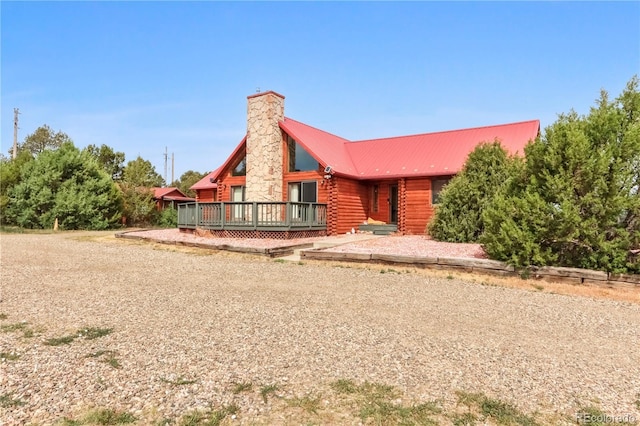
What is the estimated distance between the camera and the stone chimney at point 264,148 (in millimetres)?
19297

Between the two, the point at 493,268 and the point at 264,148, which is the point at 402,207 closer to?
the point at 264,148

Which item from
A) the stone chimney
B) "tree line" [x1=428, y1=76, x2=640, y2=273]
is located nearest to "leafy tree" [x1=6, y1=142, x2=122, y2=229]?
the stone chimney

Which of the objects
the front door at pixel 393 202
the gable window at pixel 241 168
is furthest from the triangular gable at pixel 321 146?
the gable window at pixel 241 168

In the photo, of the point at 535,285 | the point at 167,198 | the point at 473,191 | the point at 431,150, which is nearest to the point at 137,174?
the point at 167,198

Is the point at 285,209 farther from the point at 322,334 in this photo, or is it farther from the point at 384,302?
the point at 322,334

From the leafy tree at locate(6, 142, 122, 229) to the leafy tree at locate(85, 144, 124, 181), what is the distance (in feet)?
56.1

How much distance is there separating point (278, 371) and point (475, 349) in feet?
7.35

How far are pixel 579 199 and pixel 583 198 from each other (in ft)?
0.66

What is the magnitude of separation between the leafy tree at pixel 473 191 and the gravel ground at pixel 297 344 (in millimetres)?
7070

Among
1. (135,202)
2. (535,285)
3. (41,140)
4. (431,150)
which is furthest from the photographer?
(41,140)

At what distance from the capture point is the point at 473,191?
47.2ft

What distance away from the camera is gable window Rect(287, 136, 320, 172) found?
63.3 ft

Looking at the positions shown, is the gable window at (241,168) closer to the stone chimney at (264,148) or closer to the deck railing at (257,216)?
the stone chimney at (264,148)

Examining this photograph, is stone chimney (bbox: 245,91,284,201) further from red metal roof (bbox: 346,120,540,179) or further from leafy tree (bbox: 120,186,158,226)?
leafy tree (bbox: 120,186,158,226)
